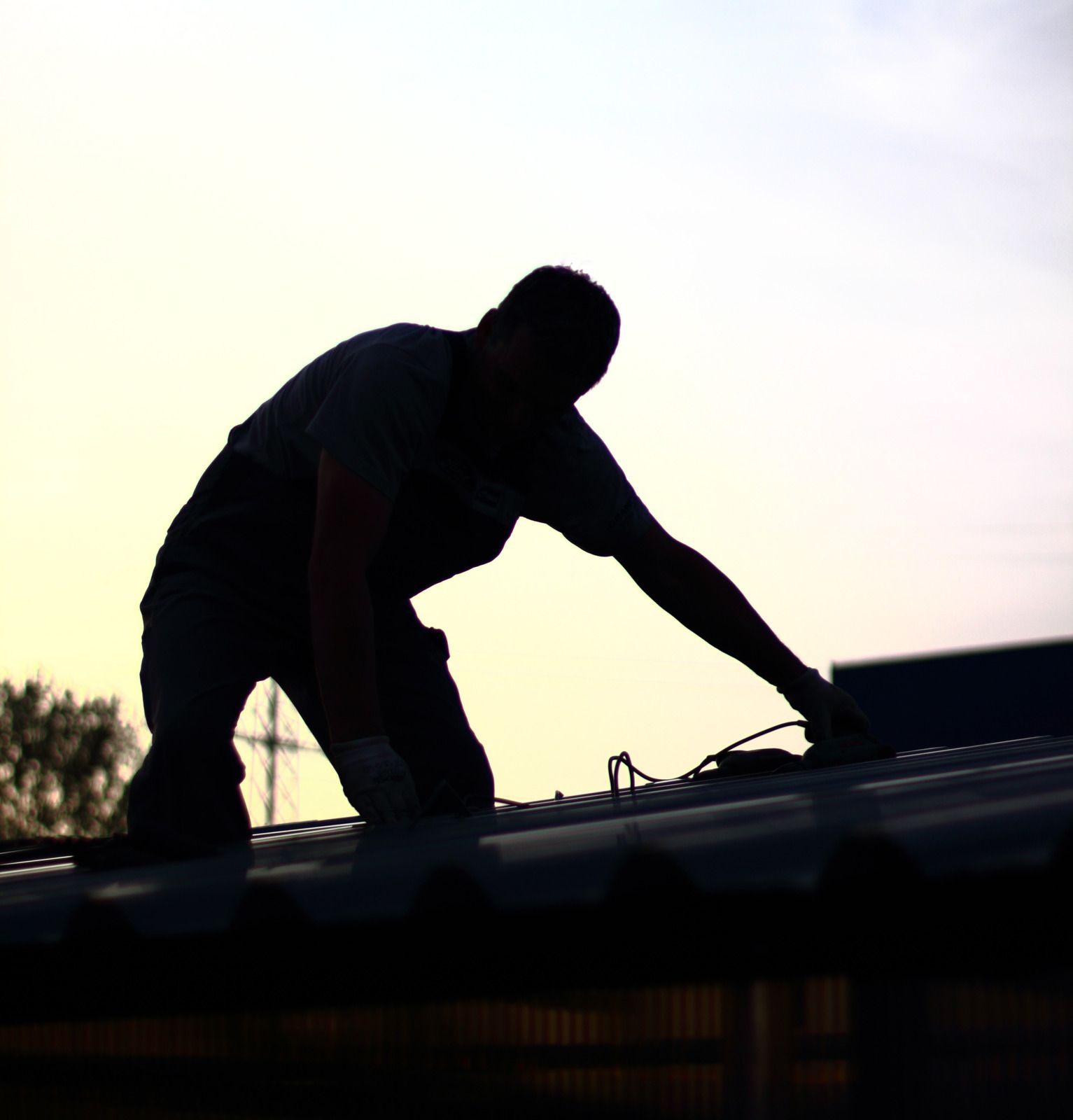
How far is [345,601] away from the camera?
3.11 metres

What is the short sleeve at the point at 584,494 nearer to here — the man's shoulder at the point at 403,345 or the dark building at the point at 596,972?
the man's shoulder at the point at 403,345

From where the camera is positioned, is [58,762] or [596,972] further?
[58,762]

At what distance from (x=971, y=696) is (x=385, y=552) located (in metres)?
9.59

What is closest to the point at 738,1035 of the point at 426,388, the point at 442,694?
the point at 426,388

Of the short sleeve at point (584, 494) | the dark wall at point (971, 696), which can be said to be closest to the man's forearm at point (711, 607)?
the short sleeve at point (584, 494)

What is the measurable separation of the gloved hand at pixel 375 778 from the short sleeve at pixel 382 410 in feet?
1.89

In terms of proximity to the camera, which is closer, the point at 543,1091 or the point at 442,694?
the point at 543,1091

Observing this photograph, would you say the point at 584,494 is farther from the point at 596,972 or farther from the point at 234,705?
the point at 596,972

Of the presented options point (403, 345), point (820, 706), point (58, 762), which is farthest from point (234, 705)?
point (58, 762)

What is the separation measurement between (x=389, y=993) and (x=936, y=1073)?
725 millimetres

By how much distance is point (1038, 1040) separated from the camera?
5.41ft

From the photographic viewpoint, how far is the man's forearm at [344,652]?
3090mm

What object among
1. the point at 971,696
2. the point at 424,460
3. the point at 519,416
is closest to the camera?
the point at 519,416

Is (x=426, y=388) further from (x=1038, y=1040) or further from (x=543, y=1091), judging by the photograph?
(x=1038, y=1040)
